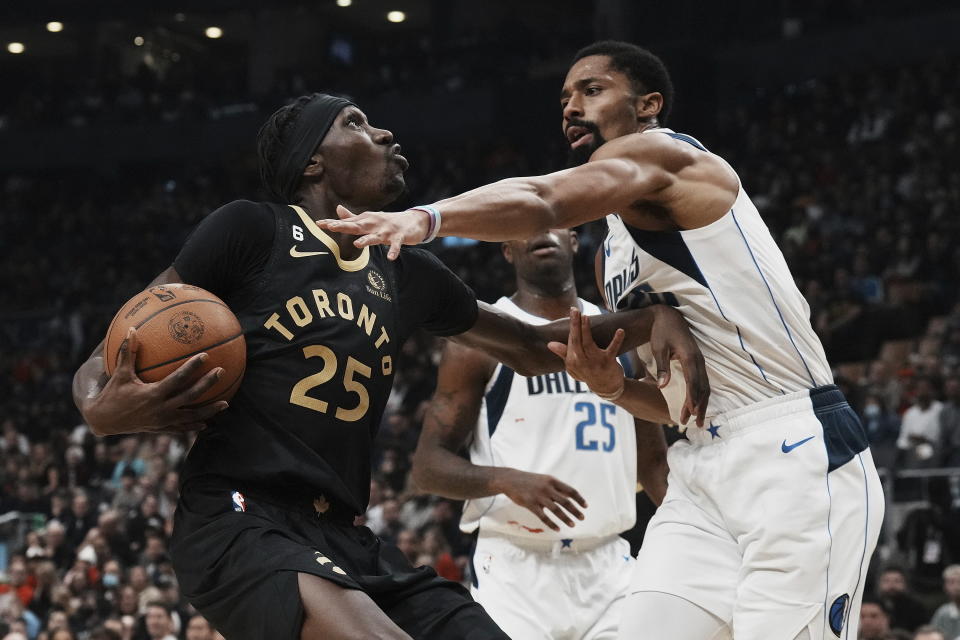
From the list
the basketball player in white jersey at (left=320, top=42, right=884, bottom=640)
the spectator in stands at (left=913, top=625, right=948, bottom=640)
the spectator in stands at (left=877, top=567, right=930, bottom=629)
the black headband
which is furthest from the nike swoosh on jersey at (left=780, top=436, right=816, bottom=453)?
the spectator in stands at (left=877, top=567, right=930, bottom=629)

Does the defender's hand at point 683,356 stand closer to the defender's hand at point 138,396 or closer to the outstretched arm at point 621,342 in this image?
the outstretched arm at point 621,342

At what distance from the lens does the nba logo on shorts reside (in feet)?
12.4

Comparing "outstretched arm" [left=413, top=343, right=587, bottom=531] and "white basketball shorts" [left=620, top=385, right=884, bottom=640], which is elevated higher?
"white basketball shorts" [left=620, top=385, right=884, bottom=640]

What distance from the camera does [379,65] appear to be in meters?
29.4

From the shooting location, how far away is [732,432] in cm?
412

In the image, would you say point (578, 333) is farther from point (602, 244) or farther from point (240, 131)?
point (240, 131)

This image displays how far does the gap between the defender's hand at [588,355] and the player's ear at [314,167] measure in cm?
97

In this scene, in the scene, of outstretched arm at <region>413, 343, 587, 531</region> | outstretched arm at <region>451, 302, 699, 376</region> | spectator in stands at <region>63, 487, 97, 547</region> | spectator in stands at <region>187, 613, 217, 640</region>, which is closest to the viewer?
outstretched arm at <region>451, 302, 699, 376</region>

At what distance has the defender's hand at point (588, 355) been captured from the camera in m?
4.24

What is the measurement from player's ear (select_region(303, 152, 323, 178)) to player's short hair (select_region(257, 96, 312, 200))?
0.11m

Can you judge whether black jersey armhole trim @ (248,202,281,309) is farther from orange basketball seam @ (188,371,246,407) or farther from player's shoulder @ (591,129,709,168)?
player's shoulder @ (591,129,709,168)

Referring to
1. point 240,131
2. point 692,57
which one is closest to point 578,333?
point 692,57

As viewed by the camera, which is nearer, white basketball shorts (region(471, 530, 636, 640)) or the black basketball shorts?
the black basketball shorts

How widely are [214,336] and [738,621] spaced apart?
1797mm
